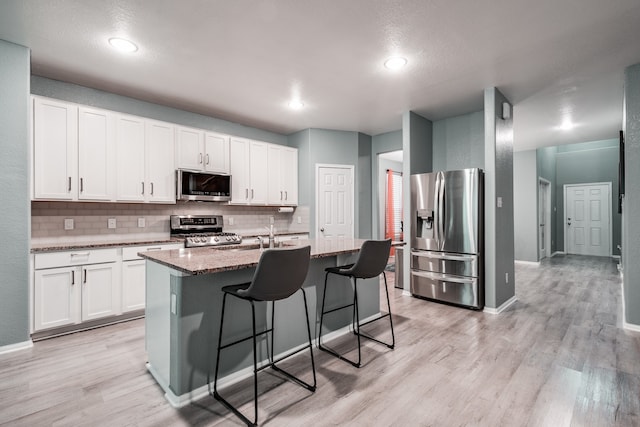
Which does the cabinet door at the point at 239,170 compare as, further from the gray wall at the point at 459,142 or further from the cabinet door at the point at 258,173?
the gray wall at the point at 459,142

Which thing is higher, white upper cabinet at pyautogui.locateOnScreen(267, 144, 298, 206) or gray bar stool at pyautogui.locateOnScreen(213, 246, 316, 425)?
white upper cabinet at pyautogui.locateOnScreen(267, 144, 298, 206)

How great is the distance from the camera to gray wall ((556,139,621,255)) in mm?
8109

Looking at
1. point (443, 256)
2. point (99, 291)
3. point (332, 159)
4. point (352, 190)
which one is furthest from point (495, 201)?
point (99, 291)

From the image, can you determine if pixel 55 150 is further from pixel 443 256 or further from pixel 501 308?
pixel 501 308

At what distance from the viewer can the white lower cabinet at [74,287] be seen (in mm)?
3000

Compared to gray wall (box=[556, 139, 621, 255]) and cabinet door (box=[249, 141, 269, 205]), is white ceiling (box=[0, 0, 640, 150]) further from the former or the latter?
gray wall (box=[556, 139, 621, 255])

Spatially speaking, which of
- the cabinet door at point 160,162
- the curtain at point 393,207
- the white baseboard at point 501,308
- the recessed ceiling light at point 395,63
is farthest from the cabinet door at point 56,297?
the curtain at point 393,207

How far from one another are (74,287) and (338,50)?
3441 millimetres

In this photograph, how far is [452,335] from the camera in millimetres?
3123

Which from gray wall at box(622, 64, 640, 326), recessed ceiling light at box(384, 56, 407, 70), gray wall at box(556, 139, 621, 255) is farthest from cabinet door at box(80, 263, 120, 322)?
gray wall at box(556, 139, 621, 255)

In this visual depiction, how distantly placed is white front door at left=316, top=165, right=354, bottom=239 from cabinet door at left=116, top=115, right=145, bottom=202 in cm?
271

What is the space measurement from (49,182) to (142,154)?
3.18 feet

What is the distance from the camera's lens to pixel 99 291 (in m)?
3.33

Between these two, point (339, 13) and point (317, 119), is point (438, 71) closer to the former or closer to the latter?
point (339, 13)
